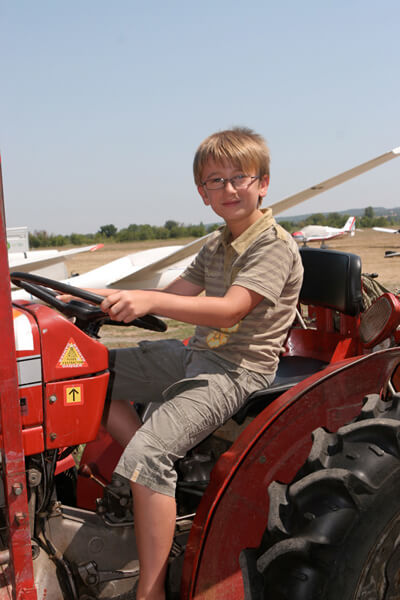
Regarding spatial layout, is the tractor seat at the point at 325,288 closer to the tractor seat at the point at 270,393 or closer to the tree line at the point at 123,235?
the tractor seat at the point at 270,393

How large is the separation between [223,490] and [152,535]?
0.78ft

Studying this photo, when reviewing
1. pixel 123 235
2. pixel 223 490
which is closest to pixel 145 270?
pixel 223 490

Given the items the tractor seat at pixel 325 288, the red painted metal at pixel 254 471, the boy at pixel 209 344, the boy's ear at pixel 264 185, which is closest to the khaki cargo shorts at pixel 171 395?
the boy at pixel 209 344

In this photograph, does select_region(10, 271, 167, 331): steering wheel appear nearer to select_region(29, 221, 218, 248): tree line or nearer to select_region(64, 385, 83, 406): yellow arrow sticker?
select_region(64, 385, 83, 406): yellow arrow sticker

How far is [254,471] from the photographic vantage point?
5.50 ft

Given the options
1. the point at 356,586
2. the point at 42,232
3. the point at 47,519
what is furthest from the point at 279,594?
the point at 42,232

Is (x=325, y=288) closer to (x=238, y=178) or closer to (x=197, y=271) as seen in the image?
(x=197, y=271)

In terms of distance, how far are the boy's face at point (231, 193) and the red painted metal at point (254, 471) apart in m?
0.63

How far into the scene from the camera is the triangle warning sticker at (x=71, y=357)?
1587mm

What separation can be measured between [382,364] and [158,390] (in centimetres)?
77

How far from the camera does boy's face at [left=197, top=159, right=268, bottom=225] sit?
199 cm

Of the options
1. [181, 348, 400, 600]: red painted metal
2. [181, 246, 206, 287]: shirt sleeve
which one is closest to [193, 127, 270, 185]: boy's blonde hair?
[181, 246, 206, 287]: shirt sleeve

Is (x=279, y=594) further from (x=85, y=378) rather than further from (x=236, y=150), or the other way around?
(x=236, y=150)

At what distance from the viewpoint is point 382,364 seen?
1.87 m
